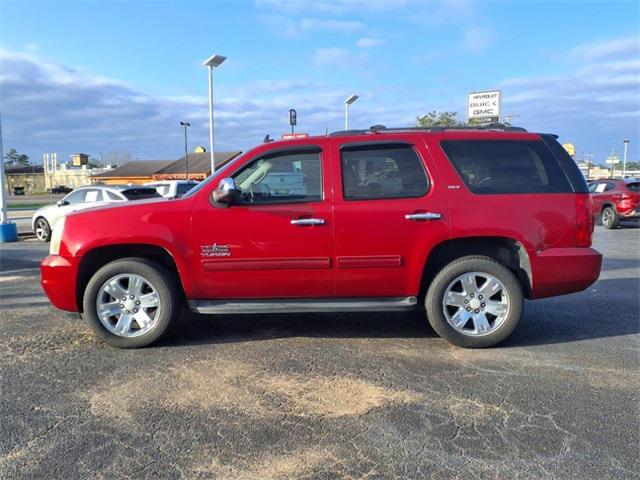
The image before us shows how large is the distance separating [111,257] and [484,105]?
20146 millimetres

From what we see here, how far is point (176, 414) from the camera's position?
3.28 metres

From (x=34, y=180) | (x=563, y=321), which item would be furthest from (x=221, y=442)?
(x=34, y=180)

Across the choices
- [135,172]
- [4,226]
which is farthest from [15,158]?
[4,226]

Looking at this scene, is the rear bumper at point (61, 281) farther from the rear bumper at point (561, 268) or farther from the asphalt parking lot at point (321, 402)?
the rear bumper at point (561, 268)

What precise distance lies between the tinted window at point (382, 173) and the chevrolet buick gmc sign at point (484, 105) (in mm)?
18129

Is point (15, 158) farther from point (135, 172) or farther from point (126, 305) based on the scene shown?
point (126, 305)

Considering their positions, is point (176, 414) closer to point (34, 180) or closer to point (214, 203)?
point (214, 203)

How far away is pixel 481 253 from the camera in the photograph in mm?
4668

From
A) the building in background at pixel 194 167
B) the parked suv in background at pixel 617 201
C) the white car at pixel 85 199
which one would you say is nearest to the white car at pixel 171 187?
the white car at pixel 85 199

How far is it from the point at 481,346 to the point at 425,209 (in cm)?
134

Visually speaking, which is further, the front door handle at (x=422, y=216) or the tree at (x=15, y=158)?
the tree at (x=15, y=158)

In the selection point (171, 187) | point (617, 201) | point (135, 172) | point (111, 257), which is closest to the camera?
point (111, 257)

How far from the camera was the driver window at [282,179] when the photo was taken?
14.7 ft

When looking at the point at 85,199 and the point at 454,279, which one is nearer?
the point at 454,279
